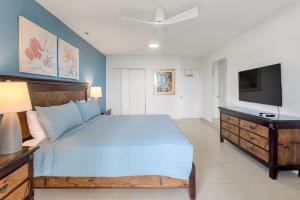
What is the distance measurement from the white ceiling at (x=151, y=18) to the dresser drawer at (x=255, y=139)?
2068 millimetres

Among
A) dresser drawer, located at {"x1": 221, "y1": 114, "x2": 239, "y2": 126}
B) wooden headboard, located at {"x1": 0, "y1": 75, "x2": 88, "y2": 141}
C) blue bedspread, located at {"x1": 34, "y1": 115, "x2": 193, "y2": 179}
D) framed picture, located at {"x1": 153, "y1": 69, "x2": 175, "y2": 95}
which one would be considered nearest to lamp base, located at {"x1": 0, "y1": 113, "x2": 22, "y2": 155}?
blue bedspread, located at {"x1": 34, "y1": 115, "x2": 193, "y2": 179}

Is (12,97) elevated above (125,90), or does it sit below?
below

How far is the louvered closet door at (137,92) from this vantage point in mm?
6766

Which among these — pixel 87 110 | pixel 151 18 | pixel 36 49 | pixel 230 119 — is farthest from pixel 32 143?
pixel 230 119

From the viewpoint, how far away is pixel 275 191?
2.22 meters

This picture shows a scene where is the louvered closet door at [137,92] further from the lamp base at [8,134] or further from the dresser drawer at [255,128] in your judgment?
the lamp base at [8,134]

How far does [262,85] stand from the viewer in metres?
3.32

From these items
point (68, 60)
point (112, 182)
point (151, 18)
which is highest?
point (151, 18)

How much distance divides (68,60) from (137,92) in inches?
135

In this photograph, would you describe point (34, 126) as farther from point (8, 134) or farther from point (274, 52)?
point (274, 52)

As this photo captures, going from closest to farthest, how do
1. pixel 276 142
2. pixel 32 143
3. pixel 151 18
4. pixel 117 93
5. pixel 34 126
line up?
pixel 32 143 → pixel 34 126 → pixel 276 142 → pixel 151 18 → pixel 117 93

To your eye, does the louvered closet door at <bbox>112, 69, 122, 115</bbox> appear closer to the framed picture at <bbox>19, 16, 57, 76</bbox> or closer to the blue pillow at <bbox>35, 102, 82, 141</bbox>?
the framed picture at <bbox>19, 16, 57, 76</bbox>

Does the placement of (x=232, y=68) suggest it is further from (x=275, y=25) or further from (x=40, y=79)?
(x=40, y=79)

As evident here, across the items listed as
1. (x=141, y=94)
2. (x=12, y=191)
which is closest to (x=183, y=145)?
A: (x=12, y=191)
